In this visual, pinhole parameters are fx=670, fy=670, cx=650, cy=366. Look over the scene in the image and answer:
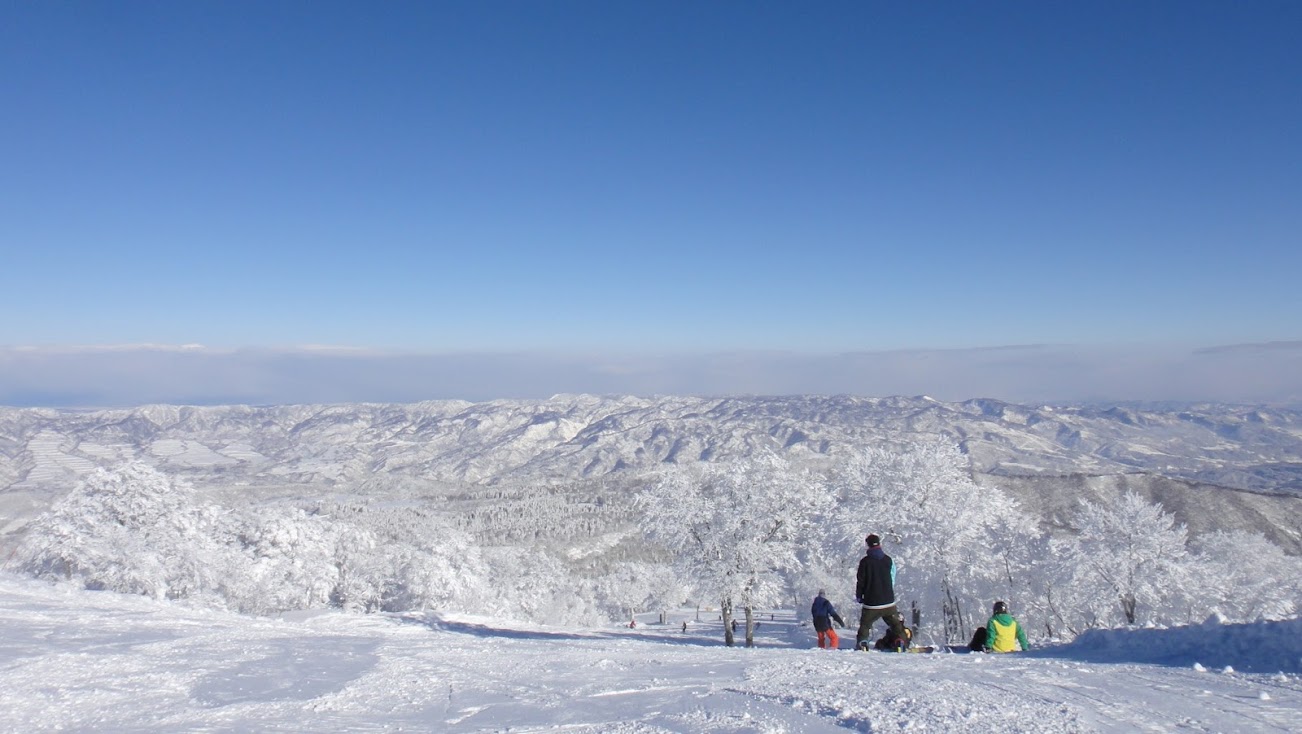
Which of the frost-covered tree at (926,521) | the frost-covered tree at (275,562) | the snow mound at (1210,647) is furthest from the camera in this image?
the frost-covered tree at (275,562)

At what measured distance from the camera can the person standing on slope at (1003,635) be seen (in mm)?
16609

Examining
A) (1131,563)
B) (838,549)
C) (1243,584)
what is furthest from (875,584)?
(1243,584)

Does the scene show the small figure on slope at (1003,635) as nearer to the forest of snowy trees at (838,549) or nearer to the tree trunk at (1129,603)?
the forest of snowy trees at (838,549)

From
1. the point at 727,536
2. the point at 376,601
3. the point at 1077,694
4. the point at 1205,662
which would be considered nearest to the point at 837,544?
the point at 727,536

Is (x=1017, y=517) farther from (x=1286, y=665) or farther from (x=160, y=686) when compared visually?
(x=160, y=686)

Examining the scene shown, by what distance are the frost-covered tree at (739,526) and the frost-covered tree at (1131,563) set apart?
1827 cm

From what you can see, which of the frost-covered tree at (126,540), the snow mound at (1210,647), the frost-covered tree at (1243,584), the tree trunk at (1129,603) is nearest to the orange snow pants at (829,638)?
the snow mound at (1210,647)

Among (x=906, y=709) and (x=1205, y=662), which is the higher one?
(x=906, y=709)

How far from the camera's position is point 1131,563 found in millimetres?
38688

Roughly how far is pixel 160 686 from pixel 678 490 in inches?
1026

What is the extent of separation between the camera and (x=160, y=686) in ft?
36.9

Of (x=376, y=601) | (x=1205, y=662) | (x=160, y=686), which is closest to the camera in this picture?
(x=160, y=686)

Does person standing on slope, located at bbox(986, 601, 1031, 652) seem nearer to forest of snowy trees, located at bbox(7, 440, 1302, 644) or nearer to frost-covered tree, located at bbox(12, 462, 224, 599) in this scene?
forest of snowy trees, located at bbox(7, 440, 1302, 644)

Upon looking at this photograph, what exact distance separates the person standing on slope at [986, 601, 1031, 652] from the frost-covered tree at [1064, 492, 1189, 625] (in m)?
28.0
